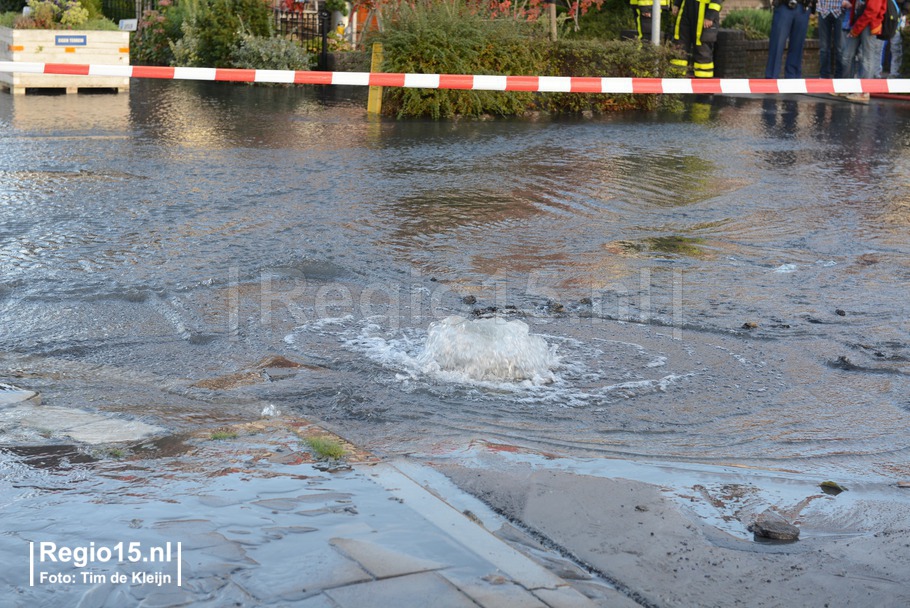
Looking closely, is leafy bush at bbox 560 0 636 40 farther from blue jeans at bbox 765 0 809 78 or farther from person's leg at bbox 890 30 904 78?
person's leg at bbox 890 30 904 78

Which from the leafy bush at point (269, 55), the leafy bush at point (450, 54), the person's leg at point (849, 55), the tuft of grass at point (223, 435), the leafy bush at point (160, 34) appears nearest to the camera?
the tuft of grass at point (223, 435)

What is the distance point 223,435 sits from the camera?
170 inches

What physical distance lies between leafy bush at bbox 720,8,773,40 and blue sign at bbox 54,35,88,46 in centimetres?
1237

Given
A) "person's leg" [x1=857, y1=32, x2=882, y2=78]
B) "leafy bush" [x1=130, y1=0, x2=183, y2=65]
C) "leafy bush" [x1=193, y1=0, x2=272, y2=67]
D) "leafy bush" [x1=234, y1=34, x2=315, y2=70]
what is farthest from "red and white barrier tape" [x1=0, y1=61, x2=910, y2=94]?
"leafy bush" [x1=130, y1=0, x2=183, y2=65]

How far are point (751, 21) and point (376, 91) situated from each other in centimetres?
1204

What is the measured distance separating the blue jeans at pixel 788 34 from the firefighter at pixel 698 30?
3.43ft

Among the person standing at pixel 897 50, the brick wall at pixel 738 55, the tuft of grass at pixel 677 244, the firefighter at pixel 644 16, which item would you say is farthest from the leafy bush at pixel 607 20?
the tuft of grass at pixel 677 244

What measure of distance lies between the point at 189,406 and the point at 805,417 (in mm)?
2578

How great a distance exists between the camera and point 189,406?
470cm

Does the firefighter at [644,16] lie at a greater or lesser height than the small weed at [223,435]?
greater

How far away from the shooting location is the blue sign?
704 inches

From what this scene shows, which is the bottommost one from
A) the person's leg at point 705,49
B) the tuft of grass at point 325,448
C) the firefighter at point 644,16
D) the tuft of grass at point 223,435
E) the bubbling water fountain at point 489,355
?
the tuft of grass at point 223,435

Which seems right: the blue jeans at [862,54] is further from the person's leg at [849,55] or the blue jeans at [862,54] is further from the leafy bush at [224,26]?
the leafy bush at [224,26]

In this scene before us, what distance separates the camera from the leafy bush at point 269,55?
19406 millimetres
